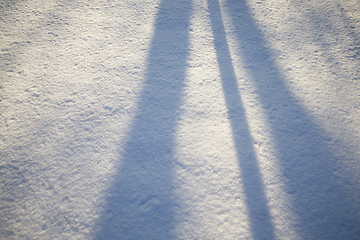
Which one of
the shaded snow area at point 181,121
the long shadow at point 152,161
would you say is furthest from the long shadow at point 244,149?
the long shadow at point 152,161

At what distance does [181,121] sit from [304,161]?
117 centimetres

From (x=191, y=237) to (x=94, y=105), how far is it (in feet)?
5.09

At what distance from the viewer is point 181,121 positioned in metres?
1.91

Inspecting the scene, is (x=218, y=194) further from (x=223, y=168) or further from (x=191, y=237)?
(x=191, y=237)

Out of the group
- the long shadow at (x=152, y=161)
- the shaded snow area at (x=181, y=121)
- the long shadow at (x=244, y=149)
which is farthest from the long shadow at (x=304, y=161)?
the long shadow at (x=152, y=161)

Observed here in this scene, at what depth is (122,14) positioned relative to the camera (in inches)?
109

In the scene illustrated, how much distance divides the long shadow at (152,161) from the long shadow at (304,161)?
0.94 m

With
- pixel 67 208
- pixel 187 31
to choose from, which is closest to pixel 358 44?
pixel 187 31

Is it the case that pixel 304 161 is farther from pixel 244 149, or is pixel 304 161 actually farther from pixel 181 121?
pixel 181 121

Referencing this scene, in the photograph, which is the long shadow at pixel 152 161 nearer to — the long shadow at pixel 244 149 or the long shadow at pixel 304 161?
the long shadow at pixel 244 149

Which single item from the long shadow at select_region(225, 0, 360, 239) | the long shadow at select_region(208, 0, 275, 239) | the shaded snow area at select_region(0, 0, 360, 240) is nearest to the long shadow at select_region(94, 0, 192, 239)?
the shaded snow area at select_region(0, 0, 360, 240)

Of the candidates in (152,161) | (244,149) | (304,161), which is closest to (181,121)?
(152,161)

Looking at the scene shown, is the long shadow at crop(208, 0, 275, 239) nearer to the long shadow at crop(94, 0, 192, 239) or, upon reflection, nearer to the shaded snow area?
the shaded snow area

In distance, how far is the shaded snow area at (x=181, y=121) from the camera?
4.82 ft
